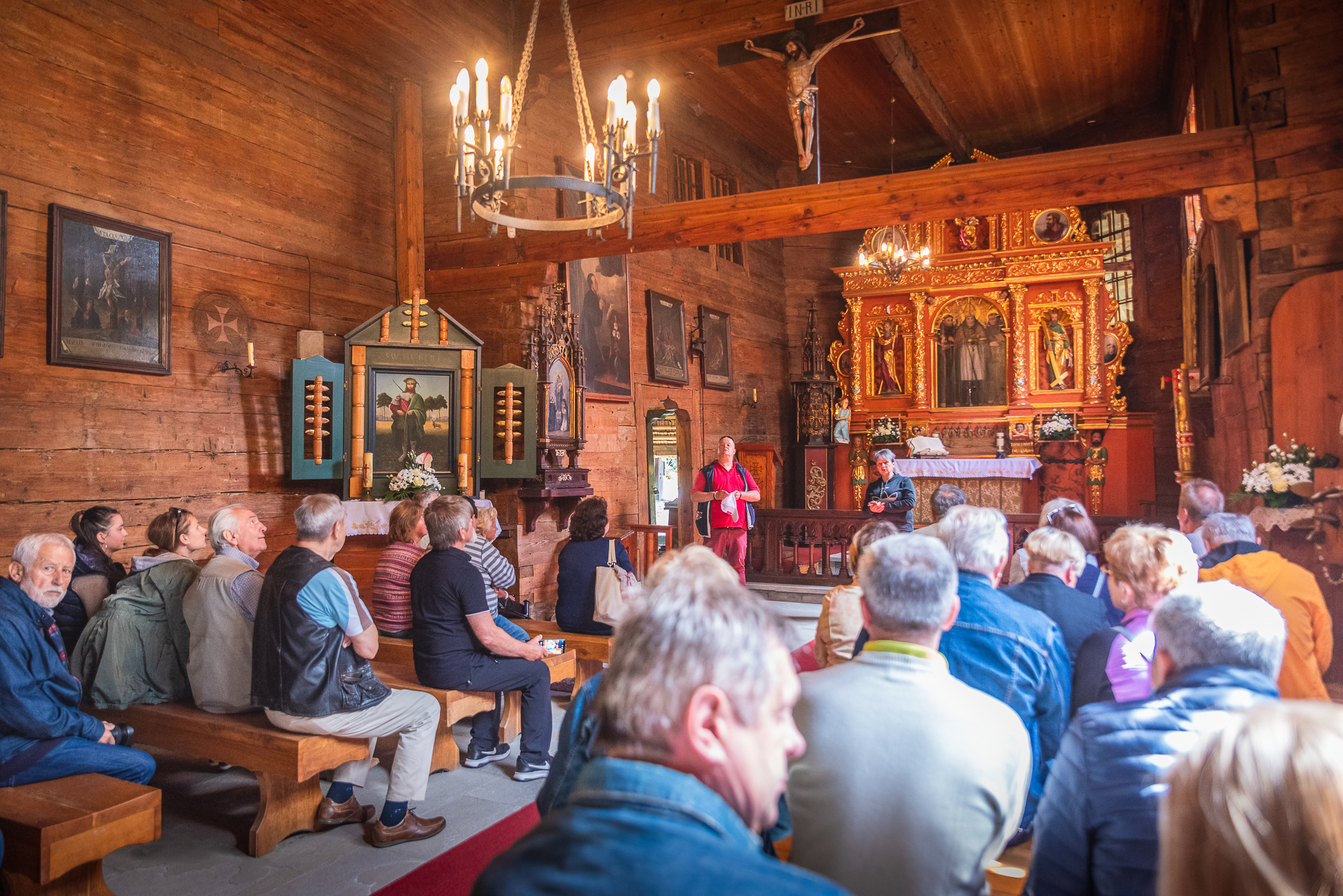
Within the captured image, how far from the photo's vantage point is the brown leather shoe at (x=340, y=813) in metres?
3.58

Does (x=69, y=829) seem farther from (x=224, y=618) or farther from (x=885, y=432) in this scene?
(x=885, y=432)

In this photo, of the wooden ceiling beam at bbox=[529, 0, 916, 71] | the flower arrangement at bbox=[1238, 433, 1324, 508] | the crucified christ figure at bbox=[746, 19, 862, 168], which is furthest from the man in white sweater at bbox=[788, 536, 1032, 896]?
the wooden ceiling beam at bbox=[529, 0, 916, 71]

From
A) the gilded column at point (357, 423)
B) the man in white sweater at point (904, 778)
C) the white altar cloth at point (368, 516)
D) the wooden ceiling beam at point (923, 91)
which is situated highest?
the wooden ceiling beam at point (923, 91)

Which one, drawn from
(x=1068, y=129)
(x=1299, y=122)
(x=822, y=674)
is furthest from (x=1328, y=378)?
(x=1068, y=129)

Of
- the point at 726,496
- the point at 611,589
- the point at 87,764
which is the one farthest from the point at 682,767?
the point at 726,496

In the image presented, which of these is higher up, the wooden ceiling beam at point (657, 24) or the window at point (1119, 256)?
the wooden ceiling beam at point (657, 24)

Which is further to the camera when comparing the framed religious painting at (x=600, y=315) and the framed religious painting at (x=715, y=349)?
the framed religious painting at (x=715, y=349)

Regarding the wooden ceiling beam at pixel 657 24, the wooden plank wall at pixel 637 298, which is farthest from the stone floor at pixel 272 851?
the wooden ceiling beam at pixel 657 24

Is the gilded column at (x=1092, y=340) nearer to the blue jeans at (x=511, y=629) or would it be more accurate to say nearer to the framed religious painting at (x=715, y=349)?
the framed religious painting at (x=715, y=349)

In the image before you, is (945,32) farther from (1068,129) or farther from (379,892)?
(379,892)

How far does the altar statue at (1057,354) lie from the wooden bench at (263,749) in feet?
41.3

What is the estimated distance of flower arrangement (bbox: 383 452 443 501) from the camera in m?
6.68

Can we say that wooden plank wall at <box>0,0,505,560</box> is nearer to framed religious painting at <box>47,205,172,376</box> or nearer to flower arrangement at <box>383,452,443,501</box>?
framed religious painting at <box>47,205,172,376</box>

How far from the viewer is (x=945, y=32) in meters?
9.88
